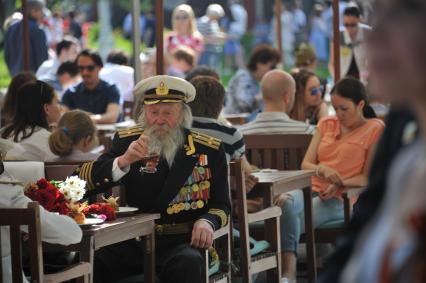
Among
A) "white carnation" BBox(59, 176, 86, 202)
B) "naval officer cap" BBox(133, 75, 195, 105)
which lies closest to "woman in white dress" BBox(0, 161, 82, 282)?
"white carnation" BBox(59, 176, 86, 202)

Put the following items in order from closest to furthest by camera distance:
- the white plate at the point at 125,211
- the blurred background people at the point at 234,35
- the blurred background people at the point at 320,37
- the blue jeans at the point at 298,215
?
the white plate at the point at 125,211
the blue jeans at the point at 298,215
the blurred background people at the point at 234,35
the blurred background people at the point at 320,37

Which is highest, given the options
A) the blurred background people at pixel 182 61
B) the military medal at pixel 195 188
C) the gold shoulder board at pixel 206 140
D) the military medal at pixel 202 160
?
the blurred background people at pixel 182 61

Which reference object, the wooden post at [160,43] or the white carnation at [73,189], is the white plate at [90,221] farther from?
the wooden post at [160,43]

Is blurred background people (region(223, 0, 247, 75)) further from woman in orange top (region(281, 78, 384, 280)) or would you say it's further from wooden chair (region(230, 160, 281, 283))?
wooden chair (region(230, 160, 281, 283))

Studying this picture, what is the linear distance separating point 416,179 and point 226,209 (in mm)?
4194

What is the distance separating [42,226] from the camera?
15.5ft

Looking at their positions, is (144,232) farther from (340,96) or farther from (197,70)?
(197,70)

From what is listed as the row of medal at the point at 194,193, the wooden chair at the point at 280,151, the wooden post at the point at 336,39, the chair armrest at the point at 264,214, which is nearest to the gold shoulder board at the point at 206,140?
the row of medal at the point at 194,193

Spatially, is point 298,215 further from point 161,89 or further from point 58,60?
point 58,60

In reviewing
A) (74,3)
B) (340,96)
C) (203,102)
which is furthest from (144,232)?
(74,3)

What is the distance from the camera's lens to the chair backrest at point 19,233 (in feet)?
15.0

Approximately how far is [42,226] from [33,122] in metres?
2.73

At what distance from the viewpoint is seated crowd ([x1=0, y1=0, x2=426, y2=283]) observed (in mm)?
1736

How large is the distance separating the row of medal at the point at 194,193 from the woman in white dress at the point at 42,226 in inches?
40.0
